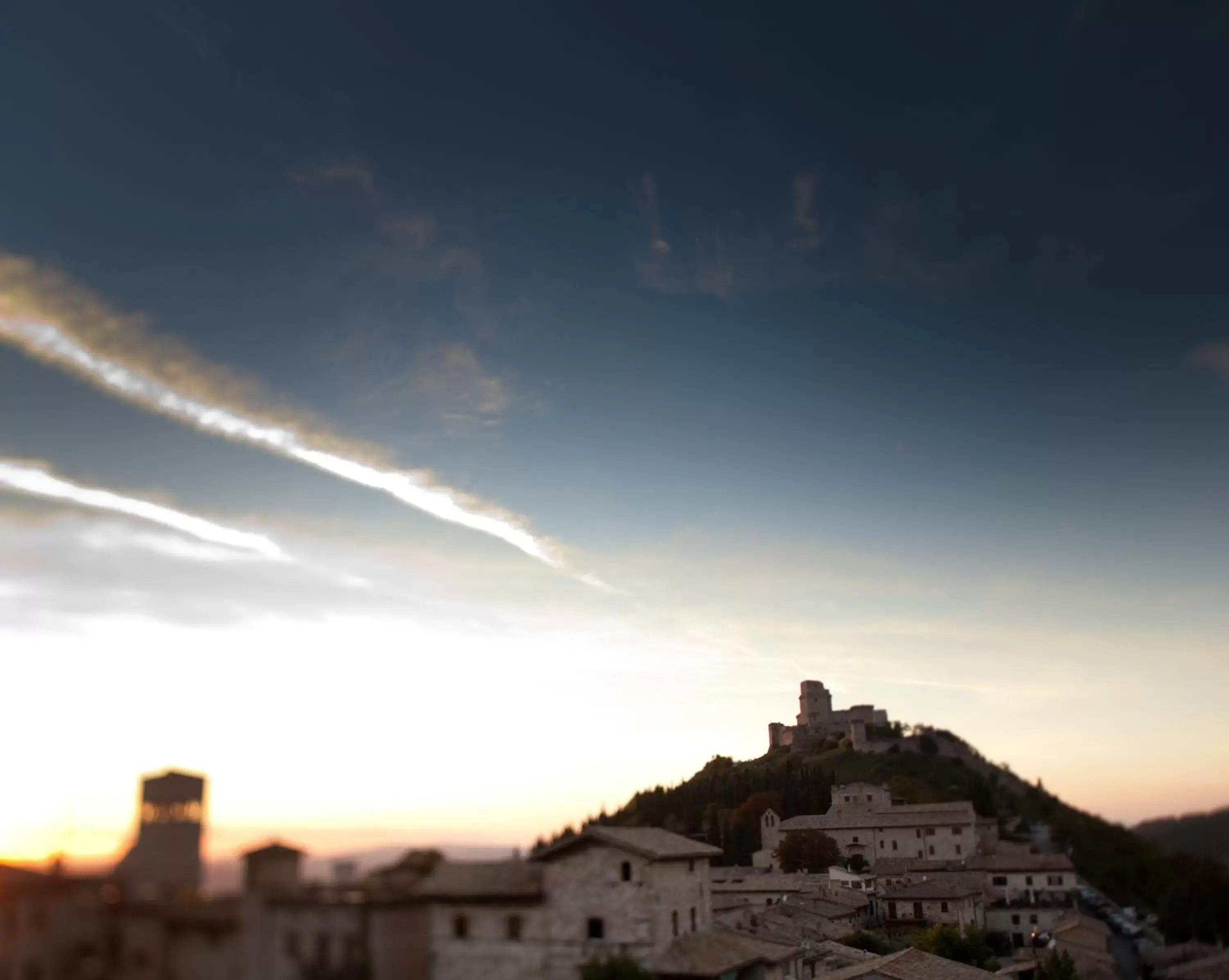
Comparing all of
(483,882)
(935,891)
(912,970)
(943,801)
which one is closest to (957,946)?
(935,891)

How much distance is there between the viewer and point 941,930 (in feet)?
239

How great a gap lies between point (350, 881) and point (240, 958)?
402cm

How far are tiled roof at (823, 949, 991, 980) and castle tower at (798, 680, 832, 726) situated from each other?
130 metres

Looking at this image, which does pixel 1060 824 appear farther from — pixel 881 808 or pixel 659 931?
pixel 659 931

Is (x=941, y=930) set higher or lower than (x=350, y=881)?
lower

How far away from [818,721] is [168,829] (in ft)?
524

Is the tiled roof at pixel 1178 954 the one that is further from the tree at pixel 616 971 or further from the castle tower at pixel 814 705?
the castle tower at pixel 814 705

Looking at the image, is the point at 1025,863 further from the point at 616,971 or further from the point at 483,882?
the point at 483,882

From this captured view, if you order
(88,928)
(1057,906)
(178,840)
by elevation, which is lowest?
(1057,906)

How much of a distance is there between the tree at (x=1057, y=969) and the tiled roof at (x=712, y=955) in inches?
1073

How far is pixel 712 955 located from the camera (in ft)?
126

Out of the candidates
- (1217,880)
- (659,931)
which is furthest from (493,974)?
(1217,880)

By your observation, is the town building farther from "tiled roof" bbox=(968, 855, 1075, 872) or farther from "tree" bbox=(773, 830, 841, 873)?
"tree" bbox=(773, 830, 841, 873)

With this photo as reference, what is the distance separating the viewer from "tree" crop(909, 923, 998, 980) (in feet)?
228
